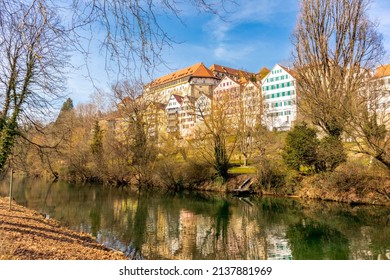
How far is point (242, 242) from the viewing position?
36.8ft

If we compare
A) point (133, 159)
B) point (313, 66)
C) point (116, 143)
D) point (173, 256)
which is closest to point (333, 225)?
point (173, 256)

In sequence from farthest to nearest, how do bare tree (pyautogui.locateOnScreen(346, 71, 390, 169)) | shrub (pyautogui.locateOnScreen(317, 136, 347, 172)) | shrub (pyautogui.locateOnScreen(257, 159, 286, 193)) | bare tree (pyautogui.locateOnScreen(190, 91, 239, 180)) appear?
bare tree (pyautogui.locateOnScreen(190, 91, 239, 180)) → shrub (pyautogui.locateOnScreen(257, 159, 286, 193)) → shrub (pyautogui.locateOnScreen(317, 136, 347, 172)) → bare tree (pyautogui.locateOnScreen(346, 71, 390, 169))

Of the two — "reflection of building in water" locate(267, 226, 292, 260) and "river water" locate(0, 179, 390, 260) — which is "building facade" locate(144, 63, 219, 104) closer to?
"river water" locate(0, 179, 390, 260)

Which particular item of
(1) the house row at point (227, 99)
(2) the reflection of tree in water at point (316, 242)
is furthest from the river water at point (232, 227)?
(1) the house row at point (227, 99)

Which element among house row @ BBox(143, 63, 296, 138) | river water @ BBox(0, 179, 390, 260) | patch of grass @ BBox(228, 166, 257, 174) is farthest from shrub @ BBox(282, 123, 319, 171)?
patch of grass @ BBox(228, 166, 257, 174)

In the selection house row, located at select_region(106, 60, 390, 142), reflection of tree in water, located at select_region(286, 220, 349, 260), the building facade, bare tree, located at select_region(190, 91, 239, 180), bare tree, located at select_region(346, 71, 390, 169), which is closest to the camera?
reflection of tree in water, located at select_region(286, 220, 349, 260)

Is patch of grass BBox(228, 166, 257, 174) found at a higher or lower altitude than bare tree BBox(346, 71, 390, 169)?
lower

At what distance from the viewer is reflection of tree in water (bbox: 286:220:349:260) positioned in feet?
31.5

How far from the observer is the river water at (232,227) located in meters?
9.95

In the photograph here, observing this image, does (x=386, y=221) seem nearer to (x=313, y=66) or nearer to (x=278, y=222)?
(x=278, y=222)

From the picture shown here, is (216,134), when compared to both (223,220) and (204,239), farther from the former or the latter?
(204,239)

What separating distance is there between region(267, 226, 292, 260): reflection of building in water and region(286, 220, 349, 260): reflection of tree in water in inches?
7.6

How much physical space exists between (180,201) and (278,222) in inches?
358

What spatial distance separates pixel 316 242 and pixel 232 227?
369 centimetres
